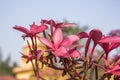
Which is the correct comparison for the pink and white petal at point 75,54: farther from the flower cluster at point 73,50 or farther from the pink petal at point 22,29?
the pink petal at point 22,29

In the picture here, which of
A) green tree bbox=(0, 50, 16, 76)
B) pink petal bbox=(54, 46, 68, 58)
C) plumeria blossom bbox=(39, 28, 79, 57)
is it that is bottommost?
green tree bbox=(0, 50, 16, 76)

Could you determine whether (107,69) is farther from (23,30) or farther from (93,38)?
(23,30)

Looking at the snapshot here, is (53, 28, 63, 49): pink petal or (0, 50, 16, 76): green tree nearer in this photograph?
(53, 28, 63, 49): pink petal

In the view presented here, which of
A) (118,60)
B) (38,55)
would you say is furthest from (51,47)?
(118,60)

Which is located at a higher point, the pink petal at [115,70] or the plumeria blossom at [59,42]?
the plumeria blossom at [59,42]

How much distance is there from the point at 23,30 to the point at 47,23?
11cm

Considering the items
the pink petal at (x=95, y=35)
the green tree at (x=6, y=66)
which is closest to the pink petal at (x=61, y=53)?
the pink petal at (x=95, y=35)

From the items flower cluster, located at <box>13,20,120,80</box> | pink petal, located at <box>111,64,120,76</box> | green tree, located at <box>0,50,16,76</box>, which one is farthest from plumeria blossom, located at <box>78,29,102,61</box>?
green tree, located at <box>0,50,16,76</box>

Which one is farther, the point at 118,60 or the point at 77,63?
the point at 118,60

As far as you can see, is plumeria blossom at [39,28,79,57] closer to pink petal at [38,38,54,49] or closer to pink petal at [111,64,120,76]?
pink petal at [38,38,54,49]

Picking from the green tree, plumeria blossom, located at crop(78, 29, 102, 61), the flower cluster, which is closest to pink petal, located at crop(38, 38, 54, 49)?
the flower cluster

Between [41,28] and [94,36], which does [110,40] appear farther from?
[41,28]

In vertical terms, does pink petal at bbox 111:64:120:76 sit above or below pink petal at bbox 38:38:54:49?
below

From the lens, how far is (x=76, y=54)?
120 cm
